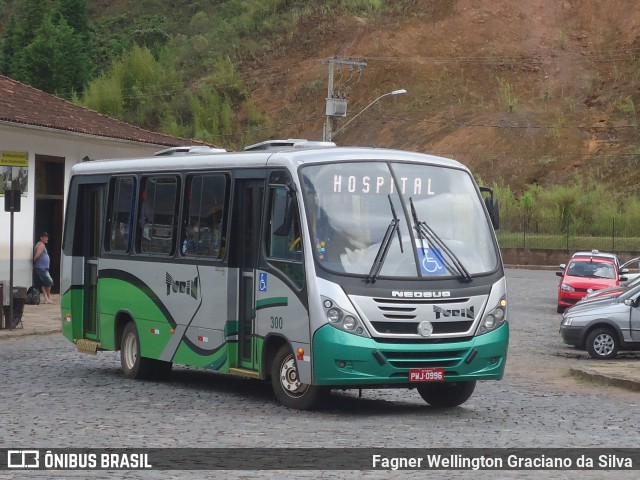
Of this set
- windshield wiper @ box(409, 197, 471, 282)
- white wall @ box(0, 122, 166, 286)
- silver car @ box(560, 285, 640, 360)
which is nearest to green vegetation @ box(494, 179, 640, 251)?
white wall @ box(0, 122, 166, 286)

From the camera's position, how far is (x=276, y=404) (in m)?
15.2

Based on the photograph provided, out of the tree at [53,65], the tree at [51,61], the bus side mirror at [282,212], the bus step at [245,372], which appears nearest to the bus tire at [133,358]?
the bus step at [245,372]

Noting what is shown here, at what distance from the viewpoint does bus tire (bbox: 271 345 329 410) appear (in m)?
14.4

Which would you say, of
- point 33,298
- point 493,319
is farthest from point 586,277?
point 493,319

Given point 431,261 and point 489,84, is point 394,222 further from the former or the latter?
point 489,84

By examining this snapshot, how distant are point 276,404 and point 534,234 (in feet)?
181

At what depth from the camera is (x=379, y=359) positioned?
551 inches

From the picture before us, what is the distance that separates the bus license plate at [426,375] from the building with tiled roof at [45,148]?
19086 mm

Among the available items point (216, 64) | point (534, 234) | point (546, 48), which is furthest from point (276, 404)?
point (216, 64)

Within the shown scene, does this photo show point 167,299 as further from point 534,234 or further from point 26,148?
point 534,234

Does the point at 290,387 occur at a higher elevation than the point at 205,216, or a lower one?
lower

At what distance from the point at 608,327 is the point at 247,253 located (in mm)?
10340

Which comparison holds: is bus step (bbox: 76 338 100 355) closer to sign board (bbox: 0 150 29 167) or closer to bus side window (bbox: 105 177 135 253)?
bus side window (bbox: 105 177 135 253)

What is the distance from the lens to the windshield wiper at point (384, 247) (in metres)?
14.2
